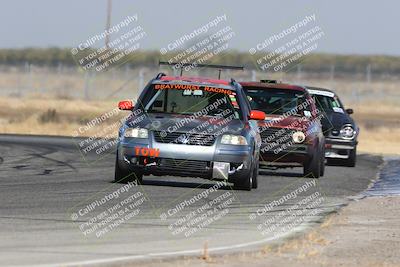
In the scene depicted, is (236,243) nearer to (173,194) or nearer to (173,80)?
(173,194)

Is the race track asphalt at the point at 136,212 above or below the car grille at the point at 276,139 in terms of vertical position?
above

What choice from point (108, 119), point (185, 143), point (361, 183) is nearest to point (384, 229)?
point (185, 143)

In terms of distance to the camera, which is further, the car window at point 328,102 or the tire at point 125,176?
the car window at point 328,102

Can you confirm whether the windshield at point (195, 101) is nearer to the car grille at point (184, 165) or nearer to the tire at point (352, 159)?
the car grille at point (184, 165)

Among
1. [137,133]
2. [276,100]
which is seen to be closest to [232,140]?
[137,133]

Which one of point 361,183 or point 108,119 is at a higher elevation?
point 361,183

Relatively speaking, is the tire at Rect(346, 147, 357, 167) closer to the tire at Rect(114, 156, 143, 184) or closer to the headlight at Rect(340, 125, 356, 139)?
the headlight at Rect(340, 125, 356, 139)

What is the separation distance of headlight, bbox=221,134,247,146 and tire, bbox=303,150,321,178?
4.05m

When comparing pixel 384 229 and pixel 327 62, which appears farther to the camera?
pixel 327 62

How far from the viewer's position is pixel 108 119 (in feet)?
145

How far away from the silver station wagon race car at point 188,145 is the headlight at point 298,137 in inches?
117

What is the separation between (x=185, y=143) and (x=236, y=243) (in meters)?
5.17

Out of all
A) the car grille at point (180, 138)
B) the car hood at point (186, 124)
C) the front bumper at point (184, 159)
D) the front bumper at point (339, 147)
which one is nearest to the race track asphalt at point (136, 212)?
the front bumper at point (184, 159)

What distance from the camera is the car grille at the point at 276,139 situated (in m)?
20.0
